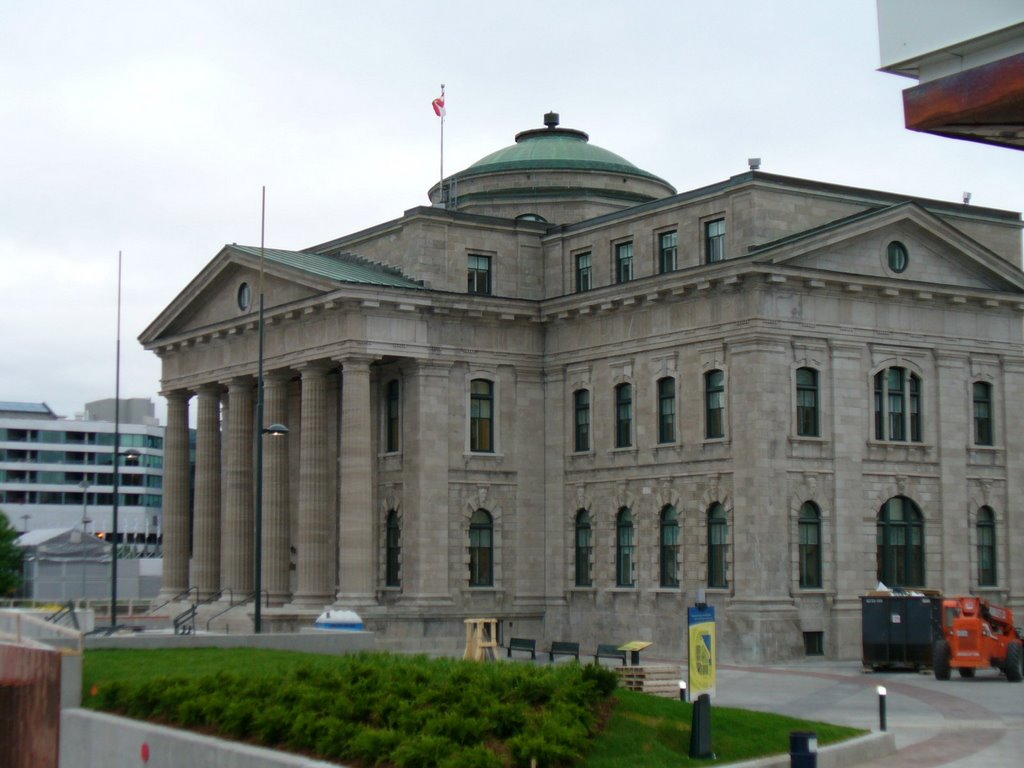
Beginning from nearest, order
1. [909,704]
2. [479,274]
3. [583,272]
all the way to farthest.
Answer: [909,704], [583,272], [479,274]

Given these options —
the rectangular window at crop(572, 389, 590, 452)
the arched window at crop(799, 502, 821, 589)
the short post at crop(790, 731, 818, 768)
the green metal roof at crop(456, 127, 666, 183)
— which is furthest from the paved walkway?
the green metal roof at crop(456, 127, 666, 183)

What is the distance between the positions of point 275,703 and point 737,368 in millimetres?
26341

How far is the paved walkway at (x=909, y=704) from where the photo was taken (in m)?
27.0

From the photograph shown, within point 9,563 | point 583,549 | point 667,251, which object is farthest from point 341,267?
point 9,563

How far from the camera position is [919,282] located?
5172 cm

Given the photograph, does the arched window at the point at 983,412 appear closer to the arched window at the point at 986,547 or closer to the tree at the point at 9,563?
the arched window at the point at 986,547

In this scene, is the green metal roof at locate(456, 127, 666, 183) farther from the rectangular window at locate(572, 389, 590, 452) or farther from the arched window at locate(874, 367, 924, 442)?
the arched window at locate(874, 367, 924, 442)

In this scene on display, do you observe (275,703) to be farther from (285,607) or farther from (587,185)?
(587,185)

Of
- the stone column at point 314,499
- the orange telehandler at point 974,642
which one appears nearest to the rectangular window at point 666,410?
the stone column at point 314,499

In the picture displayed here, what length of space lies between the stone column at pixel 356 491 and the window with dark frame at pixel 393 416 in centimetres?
239

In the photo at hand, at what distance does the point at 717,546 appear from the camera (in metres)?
50.2

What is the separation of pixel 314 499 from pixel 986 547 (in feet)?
74.7

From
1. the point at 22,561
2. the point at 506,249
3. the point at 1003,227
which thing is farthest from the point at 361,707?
the point at 22,561

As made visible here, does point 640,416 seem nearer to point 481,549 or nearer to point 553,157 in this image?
point 481,549
